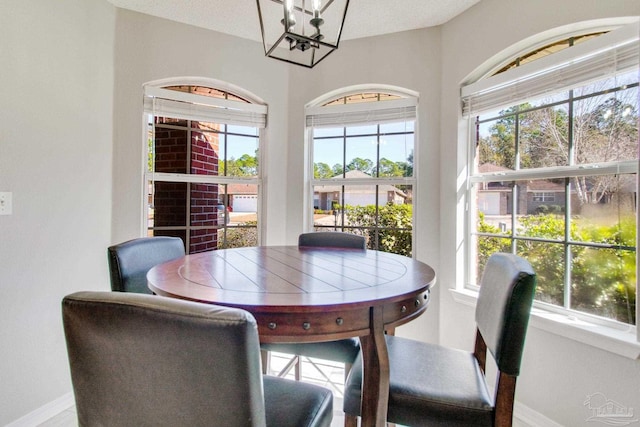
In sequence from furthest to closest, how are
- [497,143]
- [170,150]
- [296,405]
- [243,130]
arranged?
[243,130], [170,150], [497,143], [296,405]

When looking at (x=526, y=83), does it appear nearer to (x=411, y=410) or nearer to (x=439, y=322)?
(x=439, y=322)

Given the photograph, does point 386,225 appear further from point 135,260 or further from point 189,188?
point 135,260

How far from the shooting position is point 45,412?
1771mm

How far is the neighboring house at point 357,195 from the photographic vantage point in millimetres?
2590

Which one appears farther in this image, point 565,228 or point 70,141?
point 70,141

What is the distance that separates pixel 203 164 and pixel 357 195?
127 centimetres

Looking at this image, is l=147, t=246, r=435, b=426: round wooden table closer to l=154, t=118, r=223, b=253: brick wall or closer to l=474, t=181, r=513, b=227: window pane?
l=474, t=181, r=513, b=227: window pane

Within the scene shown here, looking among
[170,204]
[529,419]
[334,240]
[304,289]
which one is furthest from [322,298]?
[170,204]

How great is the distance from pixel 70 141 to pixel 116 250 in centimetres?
97

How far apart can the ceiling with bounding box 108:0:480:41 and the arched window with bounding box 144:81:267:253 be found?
45 cm

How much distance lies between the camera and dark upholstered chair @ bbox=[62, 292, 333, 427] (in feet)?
2.03

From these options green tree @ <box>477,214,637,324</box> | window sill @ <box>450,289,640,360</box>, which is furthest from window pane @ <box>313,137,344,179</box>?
window sill @ <box>450,289,640,360</box>

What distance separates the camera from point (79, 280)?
2.01 m

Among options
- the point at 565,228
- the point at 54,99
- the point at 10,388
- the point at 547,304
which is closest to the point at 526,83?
the point at 565,228
